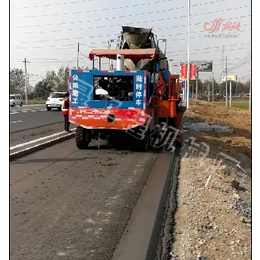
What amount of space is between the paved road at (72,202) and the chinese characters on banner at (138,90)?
1452 mm

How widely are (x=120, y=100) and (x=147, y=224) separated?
5.42m

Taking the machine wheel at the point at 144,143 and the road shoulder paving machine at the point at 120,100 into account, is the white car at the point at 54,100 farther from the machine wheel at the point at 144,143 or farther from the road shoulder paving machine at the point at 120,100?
the machine wheel at the point at 144,143

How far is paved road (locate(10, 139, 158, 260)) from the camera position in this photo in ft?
13.6

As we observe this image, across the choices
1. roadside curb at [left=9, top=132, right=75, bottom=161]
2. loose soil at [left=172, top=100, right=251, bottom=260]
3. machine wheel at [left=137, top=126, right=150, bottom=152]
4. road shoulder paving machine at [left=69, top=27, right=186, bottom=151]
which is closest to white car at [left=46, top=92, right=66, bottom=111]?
roadside curb at [left=9, top=132, right=75, bottom=161]

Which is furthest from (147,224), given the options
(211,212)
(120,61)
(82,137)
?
(120,61)

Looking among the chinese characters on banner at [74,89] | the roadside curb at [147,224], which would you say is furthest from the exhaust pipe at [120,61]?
the roadside curb at [147,224]

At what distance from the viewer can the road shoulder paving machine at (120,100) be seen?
9.48 meters

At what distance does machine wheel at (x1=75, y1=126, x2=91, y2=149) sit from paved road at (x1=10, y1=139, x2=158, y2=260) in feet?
3.04

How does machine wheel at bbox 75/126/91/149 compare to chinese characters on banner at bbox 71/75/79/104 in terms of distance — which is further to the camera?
machine wheel at bbox 75/126/91/149

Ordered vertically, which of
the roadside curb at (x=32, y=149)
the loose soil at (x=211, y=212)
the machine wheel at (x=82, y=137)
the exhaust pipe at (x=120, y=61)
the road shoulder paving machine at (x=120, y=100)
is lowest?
the loose soil at (x=211, y=212)

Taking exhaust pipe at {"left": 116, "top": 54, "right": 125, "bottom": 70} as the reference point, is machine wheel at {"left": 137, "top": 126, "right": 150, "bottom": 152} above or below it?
below

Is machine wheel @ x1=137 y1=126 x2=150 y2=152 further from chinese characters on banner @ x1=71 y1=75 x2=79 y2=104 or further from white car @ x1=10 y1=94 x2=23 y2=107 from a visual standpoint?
white car @ x1=10 y1=94 x2=23 y2=107

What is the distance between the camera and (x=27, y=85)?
46656 mm

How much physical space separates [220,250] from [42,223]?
7.33 ft
